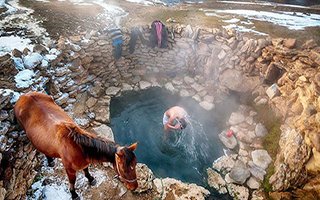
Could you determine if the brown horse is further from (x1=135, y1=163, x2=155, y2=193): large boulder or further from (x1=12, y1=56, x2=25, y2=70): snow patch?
(x1=12, y1=56, x2=25, y2=70): snow patch

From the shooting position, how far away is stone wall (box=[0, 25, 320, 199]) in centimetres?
785

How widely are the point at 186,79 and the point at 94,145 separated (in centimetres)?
958

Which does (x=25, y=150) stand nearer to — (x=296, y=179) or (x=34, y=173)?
(x=34, y=173)

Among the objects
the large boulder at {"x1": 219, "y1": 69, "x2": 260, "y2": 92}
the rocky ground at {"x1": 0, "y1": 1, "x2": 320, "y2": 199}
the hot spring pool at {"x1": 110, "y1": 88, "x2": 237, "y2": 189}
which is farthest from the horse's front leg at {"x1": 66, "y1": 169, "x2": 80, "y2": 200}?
the large boulder at {"x1": 219, "y1": 69, "x2": 260, "y2": 92}

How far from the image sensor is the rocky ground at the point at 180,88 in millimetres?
7816

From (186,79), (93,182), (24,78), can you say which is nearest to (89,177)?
(93,182)

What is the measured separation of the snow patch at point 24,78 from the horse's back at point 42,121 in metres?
1.84

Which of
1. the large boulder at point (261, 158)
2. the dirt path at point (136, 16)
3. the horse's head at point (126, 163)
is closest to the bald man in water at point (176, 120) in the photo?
the large boulder at point (261, 158)

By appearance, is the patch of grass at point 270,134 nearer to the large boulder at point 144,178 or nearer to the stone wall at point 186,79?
the stone wall at point 186,79

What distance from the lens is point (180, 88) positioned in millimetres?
14203

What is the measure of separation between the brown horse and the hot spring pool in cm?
379

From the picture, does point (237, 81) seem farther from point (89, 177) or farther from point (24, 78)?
point (24, 78)

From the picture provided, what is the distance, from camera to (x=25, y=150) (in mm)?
7789

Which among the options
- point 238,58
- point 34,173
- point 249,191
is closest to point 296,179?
point 249,191
